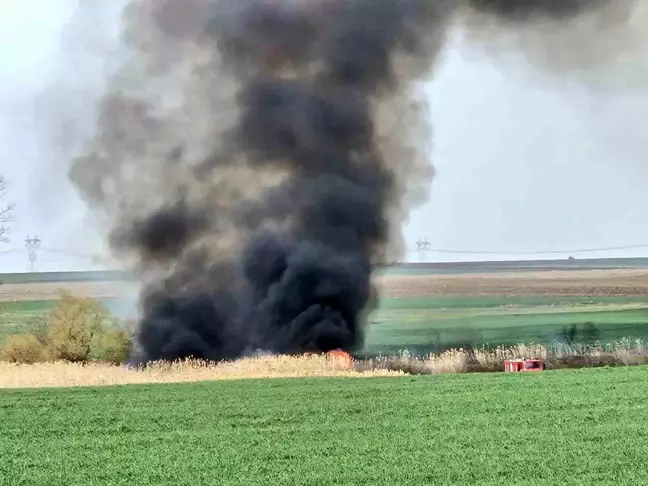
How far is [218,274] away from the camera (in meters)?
43.8

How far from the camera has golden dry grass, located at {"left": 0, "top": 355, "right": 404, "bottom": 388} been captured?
88.6 feet

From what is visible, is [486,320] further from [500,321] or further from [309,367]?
[309,367]

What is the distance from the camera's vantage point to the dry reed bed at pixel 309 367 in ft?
90.9

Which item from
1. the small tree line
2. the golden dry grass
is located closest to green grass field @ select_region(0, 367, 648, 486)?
the golden dry grass

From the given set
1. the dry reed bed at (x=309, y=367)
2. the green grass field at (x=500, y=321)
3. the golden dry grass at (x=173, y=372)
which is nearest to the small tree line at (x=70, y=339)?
the dry reed bed at (x=309, y=367)

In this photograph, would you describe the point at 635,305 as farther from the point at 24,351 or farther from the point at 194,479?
the point at 194,479

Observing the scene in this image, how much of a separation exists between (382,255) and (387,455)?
30564 millimetres

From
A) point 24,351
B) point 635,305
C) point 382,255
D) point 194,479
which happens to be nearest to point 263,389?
point 194,479

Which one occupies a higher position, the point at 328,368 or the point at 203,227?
the point at 203,227

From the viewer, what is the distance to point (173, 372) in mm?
30734

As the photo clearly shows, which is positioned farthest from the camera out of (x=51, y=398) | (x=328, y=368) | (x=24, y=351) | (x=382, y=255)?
(x=382, y=255)

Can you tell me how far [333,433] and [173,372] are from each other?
1690 centimetres

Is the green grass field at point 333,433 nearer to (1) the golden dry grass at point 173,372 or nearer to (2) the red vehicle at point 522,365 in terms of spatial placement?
(1) the golden dry grass at point 173,372

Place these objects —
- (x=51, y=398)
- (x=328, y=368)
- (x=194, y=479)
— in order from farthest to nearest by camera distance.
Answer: (x=328, y=368)
(x=51, y=398)
(x=194, y=479)
